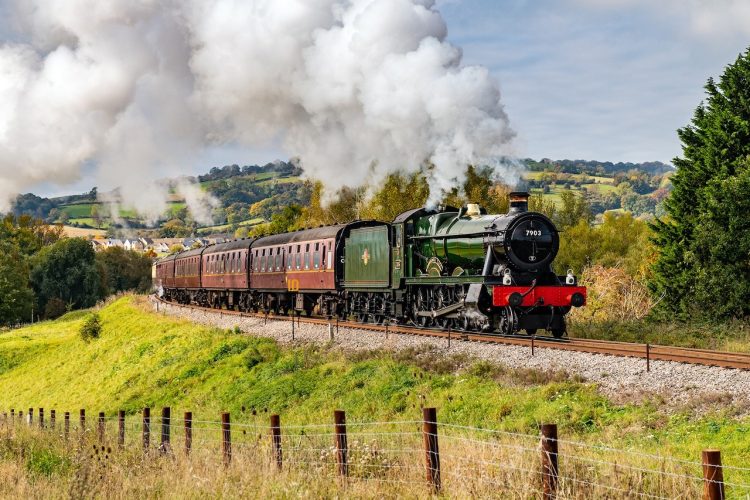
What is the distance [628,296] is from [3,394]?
29.6 m

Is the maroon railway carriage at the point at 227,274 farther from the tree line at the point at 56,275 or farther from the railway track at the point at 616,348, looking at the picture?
the tree line at the point at 56,275

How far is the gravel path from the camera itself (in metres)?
12.5

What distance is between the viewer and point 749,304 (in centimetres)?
2430

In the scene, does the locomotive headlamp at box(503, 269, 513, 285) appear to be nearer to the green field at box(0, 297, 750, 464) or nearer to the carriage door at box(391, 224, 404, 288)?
the green field at box(0, 297, 750, 464)

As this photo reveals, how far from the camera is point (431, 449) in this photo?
8.78 m

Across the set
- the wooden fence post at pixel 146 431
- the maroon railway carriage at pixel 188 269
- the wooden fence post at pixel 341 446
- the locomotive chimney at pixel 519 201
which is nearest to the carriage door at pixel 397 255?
the locomotive chimney at pixel 519 201

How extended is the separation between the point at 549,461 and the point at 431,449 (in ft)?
4.58

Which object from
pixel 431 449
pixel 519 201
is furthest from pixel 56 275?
pixel 431 449

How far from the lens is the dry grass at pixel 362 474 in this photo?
8.30 metres

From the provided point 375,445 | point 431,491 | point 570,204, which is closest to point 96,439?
point 375,445

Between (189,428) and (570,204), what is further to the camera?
(570,204)

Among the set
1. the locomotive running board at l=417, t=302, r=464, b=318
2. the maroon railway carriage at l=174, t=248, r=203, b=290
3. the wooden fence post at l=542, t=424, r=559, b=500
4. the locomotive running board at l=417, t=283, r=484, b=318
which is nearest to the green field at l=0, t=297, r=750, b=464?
the locomotive running board at l=417, t=283, r=484, b=318

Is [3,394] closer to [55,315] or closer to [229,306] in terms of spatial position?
[229,306]

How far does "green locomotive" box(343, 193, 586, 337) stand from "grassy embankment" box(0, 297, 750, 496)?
94.3 inches
